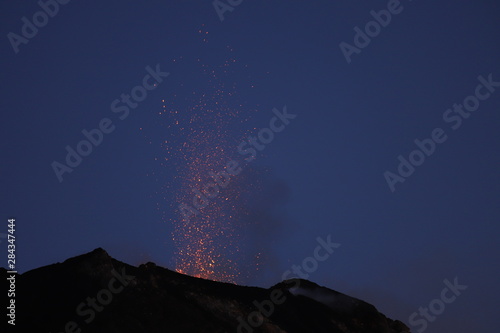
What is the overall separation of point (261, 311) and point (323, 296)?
488 centimetres

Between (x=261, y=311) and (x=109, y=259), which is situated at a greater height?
(x=109, y=259)

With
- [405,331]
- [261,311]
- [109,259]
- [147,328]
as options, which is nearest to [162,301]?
[147,328]

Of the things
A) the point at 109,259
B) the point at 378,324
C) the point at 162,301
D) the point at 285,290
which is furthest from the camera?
the point at 285,290

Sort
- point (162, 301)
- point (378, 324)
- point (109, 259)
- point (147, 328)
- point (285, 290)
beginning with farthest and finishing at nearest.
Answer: point (285, 290) → point (378, 324) → point (109, 259) → point (162, 301) → point (147, 328)

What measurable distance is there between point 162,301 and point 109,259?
296 centimetres

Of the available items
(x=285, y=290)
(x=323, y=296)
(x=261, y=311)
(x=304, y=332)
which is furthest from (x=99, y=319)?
(x=323, y=296)

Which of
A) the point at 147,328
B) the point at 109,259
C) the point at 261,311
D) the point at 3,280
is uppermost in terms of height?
the point at 3,280

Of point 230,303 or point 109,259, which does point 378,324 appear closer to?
point 230,303

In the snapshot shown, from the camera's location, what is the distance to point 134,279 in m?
19.1

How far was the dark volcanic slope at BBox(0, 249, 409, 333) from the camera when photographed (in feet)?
55.0

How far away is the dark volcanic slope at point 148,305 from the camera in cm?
1675

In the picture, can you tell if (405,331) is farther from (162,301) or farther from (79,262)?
(79,262)

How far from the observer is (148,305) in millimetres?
17844

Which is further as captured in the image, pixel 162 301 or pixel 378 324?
pixel 378 324
